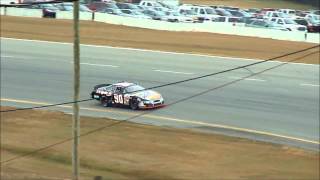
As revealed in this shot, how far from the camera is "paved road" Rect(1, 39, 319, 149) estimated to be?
1554cm

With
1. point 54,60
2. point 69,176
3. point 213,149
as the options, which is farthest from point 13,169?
point 54,60

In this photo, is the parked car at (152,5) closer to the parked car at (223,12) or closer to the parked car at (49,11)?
the parked car at (223,12)

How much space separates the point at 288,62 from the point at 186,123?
10.3 metres

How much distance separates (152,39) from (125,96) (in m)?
18.1

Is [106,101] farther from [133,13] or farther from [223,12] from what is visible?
[223,12]

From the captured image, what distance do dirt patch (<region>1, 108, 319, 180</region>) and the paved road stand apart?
0.81m

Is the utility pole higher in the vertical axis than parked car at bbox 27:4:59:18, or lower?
higher

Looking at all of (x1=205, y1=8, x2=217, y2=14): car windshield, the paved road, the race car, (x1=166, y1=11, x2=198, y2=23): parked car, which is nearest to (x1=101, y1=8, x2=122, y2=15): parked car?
(x1=166, y1=11, x2=198, y2=23): parked car

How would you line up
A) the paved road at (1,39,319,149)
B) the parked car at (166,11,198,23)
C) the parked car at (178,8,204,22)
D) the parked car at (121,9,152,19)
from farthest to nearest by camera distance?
1. the parked car at (178,8,204,22)
2. the parked car at (166,11,198,23)
3. the parked car at (121,9,152,19)
4. the paved road at (1,39,319,149)

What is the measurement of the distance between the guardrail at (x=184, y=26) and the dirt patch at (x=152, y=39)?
1.57 feet

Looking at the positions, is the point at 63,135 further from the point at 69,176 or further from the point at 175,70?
the point at 175,70

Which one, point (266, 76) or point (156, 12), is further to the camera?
point (156, 12)

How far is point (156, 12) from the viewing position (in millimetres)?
42000

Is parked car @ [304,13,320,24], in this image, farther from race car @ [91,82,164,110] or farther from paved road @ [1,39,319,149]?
race car @ [91,82,164,110]
